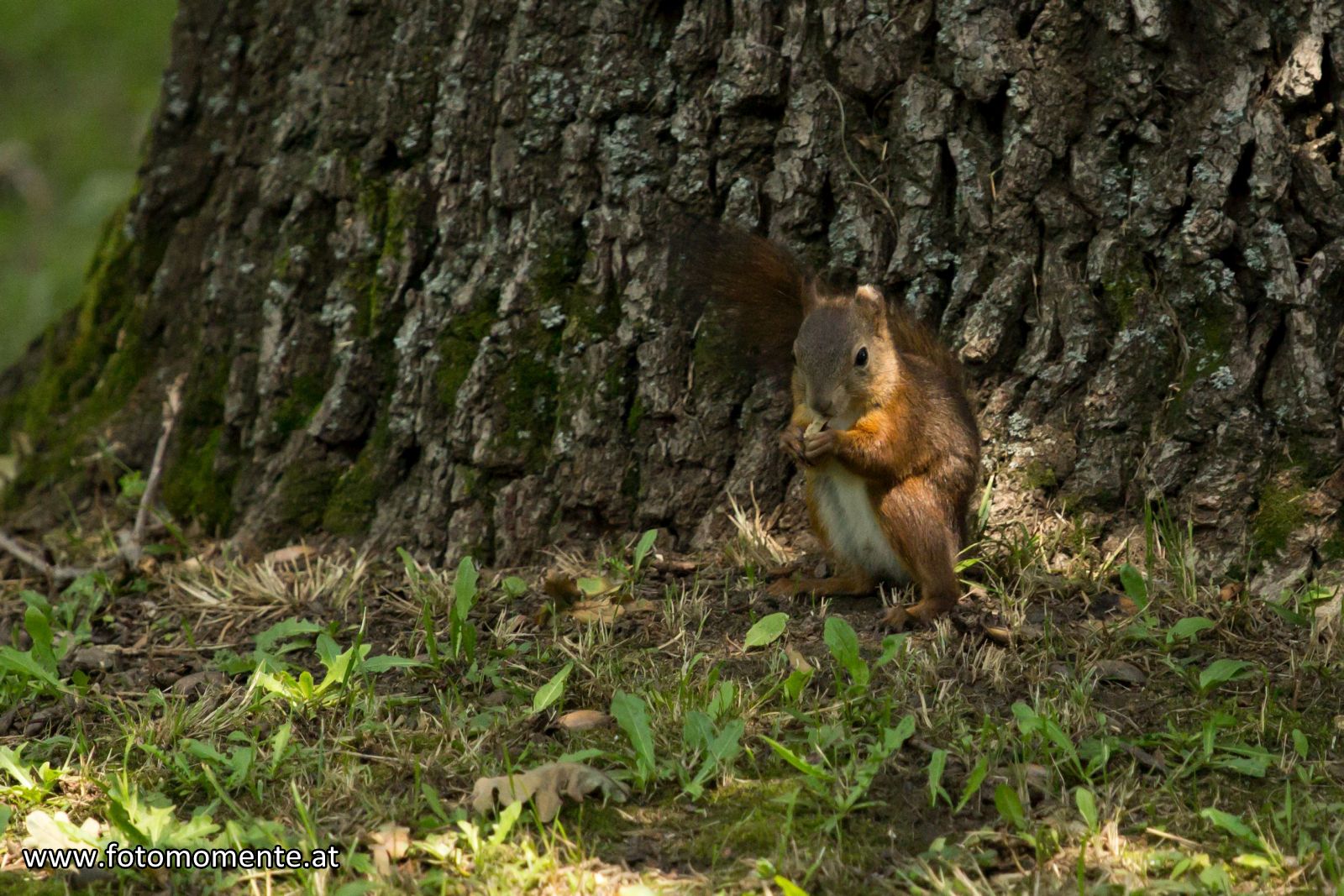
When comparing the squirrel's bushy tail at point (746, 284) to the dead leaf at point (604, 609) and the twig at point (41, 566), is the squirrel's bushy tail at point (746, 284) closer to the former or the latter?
the dead leaf at point (604, 609)

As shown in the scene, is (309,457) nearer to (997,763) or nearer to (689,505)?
(689,505)

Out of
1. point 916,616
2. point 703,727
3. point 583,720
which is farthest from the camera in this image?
point 916,616

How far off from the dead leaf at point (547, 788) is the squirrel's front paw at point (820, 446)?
1.03 m

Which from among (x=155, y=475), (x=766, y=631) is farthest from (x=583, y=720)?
(x=155, y=475)

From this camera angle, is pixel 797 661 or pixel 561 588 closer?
pixel 797 661

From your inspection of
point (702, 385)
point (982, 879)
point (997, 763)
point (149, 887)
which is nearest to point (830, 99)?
point (702, 385)

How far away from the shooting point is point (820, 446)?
311cm

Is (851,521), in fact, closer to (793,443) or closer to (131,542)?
(793,443)

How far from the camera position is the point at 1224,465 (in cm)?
308

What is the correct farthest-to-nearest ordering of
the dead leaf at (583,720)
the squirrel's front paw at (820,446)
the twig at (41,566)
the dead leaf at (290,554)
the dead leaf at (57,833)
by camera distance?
1. the twig at (41,566)
2. the dead leaf at (290,554)
3. the squirrel's front paw at (820,446)
4. the dead leaf at (583,720)
5. the dead leaf at (57,833)

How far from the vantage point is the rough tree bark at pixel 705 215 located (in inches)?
120

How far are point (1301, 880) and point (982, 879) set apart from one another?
1.64ft

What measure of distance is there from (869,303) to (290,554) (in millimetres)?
1697

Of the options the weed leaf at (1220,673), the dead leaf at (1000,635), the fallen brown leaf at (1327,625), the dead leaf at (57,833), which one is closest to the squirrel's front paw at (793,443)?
the dead leaf at (1000,635)
